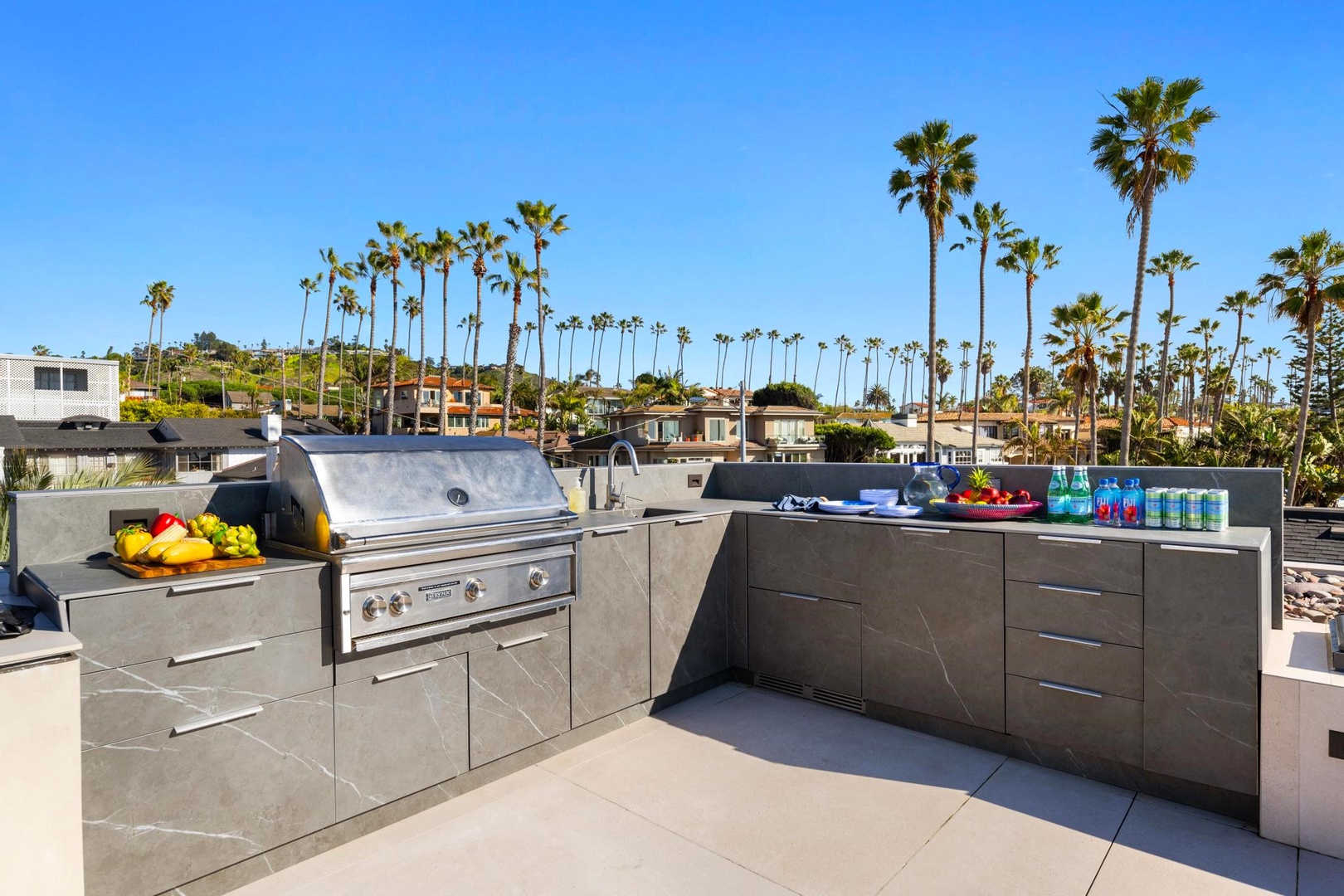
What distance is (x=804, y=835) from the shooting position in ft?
7.01

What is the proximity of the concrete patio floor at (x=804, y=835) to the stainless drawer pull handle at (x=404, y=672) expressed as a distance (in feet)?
1.59

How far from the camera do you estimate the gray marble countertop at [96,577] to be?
1615 mm

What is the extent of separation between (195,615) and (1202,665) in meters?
2.95

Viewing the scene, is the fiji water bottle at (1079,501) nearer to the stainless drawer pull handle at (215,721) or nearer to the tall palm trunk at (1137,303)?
the stainless drawer pull handle at (215,721)

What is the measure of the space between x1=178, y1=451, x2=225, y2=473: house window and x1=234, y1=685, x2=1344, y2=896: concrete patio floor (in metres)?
26.2

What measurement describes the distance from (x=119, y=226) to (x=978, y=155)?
55971 mm

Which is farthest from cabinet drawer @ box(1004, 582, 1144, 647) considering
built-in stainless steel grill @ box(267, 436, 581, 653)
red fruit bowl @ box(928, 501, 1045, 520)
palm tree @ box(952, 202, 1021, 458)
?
palm tree @ box(952, 202, 1021, 458)

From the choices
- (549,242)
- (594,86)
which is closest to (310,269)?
(549,242)

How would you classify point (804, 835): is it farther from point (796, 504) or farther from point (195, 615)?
point (195, 615)

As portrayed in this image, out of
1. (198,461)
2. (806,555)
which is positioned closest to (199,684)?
(806,555)

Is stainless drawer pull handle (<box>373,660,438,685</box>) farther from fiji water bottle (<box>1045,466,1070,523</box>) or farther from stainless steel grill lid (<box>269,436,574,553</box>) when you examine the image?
fiji water bottle (<box>1045,466,1070,523</box>)

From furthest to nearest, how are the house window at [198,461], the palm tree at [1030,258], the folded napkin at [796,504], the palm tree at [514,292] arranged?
the palm tree at [514,292] → the house window at [198,461] → the palm tree at [1030,258] → the folded napkin at [796,504]

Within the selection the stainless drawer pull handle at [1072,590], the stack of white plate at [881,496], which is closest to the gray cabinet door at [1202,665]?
the stainless drawer pull handle at [1072,590]

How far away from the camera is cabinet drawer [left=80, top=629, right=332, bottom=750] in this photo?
161cm
